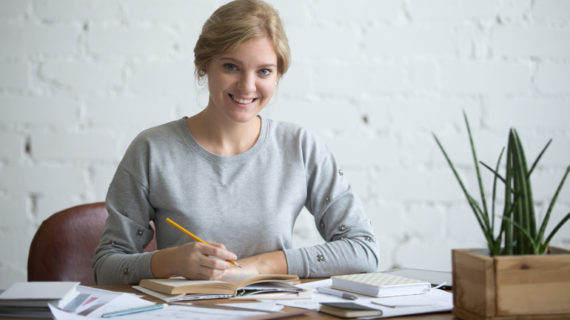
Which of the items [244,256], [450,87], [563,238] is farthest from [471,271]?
[563,238]

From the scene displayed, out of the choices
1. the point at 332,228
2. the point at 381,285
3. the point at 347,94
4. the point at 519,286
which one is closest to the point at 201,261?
the point at 381,285

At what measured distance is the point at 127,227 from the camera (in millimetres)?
1361

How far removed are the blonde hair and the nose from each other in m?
0.07

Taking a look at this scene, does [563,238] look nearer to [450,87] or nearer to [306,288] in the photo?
[450,87]

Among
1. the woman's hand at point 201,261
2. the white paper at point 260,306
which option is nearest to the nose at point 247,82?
the woman's hand at point 201,261

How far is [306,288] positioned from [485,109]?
1150 millimetres

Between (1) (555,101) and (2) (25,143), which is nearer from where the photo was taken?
(2) (25,143)

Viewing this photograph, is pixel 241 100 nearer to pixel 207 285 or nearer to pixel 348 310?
pixel 207 285

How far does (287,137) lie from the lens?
1550 millimetres

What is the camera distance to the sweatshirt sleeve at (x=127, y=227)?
4.09 feet

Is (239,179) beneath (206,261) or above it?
above

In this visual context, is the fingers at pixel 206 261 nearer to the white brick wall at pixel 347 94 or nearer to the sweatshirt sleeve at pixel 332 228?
the sweatshirt sleeve at pixel 332 228

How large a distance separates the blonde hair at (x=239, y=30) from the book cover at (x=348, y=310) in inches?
27.3

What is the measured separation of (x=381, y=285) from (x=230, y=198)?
537 millimetres
